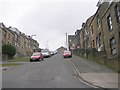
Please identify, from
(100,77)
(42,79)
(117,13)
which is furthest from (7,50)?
(100,77)

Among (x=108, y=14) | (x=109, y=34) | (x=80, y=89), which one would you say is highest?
(x=108, y=14)

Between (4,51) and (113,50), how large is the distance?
28.3m

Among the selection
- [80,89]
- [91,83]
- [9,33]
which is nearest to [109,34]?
[91,83]

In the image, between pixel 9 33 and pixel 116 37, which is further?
pixel 9 33

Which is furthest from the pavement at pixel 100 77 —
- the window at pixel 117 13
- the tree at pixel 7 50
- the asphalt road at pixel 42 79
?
the tree at pixel 7 50

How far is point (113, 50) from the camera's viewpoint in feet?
92.7

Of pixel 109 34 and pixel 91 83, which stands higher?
pixel 109 34

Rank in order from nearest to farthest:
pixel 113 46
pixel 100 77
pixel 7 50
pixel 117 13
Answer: pixel 100 77 → pixel 117 13 → pixel 113 46 → pixel 7 50

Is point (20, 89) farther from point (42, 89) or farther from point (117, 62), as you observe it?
point (117, 62)

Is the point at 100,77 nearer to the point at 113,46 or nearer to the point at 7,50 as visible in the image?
the point at 113,46

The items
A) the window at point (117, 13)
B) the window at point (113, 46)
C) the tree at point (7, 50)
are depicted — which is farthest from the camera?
the tree at point (7, 50)

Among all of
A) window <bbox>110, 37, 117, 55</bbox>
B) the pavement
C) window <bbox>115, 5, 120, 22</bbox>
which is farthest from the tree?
the pavement

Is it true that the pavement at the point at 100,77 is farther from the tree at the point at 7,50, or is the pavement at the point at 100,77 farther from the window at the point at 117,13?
the tree at the point at 7,50

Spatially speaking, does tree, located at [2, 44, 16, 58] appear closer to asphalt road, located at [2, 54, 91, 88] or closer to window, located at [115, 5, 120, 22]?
asphalt road, located at [2, 54, 91, 88]
